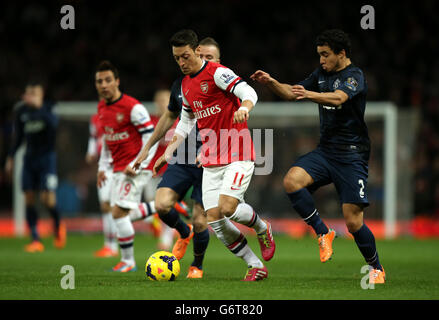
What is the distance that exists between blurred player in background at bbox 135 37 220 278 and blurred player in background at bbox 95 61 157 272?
61cm

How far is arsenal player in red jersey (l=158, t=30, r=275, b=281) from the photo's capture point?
6.20 m

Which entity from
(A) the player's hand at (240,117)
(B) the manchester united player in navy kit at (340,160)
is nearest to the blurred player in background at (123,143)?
(B) the manchester united player in navy kit at (340,160)

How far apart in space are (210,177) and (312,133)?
9.09m

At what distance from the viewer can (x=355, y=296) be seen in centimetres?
523

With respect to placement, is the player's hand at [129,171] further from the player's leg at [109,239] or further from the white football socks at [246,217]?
the player's leg at [109,239]

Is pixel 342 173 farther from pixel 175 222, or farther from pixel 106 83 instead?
pixel 106 83

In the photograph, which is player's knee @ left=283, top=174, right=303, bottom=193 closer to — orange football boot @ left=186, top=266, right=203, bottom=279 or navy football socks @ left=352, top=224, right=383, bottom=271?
navy football socks @ left=352, top=224, right=383, bottom=271

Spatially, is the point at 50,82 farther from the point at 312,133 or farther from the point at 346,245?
the point at 346,245

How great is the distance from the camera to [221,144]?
6.31 meters

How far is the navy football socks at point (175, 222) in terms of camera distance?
731 cm

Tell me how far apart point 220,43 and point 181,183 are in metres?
12.7

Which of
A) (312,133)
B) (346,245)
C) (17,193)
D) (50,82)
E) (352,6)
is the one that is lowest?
(346,245)

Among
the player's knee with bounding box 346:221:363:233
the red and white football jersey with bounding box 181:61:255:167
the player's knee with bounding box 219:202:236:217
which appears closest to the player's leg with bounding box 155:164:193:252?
the red and white football jersey with bounding box 181:61:255:167
